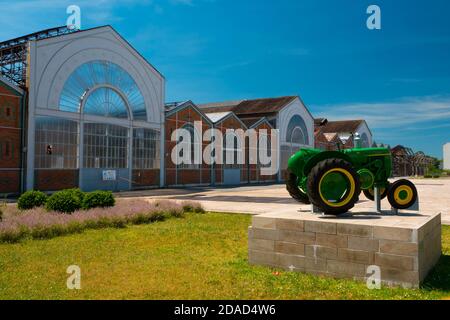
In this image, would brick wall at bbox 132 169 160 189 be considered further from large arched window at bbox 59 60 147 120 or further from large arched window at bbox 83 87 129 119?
large arched window at bbox 83 87 129 119

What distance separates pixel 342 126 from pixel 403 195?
8048 centimetres

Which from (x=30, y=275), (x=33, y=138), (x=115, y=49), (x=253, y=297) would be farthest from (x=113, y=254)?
(x=115, y=49)

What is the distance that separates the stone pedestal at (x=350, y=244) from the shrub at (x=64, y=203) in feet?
28.1

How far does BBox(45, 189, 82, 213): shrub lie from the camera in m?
13.5

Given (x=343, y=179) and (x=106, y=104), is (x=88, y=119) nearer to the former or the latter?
(x=106, y=104)

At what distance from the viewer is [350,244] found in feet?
20.8

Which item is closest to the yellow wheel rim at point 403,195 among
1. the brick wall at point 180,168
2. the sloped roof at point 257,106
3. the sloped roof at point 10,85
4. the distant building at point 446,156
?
the sloped roof at point 10,85

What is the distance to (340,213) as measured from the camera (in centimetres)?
725

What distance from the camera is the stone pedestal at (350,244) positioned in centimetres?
592

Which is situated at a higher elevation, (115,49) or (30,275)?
(115,49)

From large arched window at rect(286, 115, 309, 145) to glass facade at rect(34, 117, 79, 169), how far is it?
3335 centimetres

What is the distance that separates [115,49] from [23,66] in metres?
8.61

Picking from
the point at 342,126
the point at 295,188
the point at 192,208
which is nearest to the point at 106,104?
the point at 192,208
